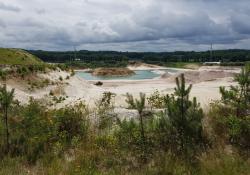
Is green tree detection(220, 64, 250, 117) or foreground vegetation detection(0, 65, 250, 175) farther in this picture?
green tree detection(220, 64, 250, 117)

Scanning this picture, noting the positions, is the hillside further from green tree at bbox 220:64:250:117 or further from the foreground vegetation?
green tree at bbox 220:64:250:117

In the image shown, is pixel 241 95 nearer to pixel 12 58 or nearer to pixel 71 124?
pixel 71 124

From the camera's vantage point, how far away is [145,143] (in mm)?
9133

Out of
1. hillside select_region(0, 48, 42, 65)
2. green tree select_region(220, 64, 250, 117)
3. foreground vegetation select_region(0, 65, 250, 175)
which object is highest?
hillside select_region(0, 48, 42, 65)

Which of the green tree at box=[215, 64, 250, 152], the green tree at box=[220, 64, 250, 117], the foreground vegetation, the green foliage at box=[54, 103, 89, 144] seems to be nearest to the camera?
the foreground vegetation

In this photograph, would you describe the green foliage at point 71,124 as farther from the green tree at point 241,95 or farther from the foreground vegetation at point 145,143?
the green tree at point 241,95

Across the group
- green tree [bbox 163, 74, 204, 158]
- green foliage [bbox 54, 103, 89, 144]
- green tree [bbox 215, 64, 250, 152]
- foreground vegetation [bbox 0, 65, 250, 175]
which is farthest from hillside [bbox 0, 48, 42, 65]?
green tree [bbox 163, 74, 204, 158]

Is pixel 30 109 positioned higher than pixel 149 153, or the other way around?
pixel 30 109

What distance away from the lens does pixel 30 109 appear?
1078 cm

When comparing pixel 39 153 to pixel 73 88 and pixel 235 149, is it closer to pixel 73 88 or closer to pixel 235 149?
pixel 235 149

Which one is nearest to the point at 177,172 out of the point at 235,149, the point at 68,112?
the point at 235,149

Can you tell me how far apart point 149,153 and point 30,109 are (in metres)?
3.45

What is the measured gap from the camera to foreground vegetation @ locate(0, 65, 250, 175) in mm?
8211

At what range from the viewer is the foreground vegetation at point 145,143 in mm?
8211
